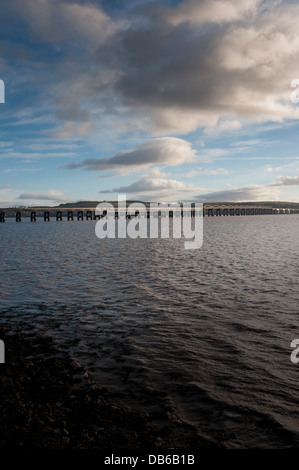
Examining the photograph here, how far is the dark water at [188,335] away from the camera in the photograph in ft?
20.8

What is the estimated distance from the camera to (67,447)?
4.84 metres

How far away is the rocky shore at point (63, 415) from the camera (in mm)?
5004

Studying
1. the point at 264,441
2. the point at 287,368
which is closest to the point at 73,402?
the point at 264,441

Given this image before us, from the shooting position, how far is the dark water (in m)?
6.34

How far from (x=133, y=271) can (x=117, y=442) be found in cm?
1801

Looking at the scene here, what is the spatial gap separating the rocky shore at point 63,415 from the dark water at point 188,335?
478mm

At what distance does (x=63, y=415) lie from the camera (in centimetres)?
576

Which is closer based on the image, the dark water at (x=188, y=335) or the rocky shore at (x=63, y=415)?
the rocky shore at (x=63, y=415)

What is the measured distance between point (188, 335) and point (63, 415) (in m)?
5.61

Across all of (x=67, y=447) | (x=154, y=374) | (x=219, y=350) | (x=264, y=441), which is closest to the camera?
(x=67, y=447)

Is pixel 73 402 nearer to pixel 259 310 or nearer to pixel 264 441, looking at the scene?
pixel 264 441

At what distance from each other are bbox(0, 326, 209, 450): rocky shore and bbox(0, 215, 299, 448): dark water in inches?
18.8

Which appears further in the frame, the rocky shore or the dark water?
the dark water

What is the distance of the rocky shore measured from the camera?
5.00m
